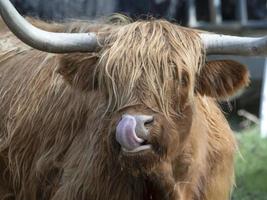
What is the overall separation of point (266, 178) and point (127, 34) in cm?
395

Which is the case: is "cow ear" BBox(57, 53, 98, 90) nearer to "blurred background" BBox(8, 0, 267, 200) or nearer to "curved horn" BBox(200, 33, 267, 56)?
"curved horn" BBox(200, 33, 267, 56)

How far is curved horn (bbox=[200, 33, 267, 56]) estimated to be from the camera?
5988 mm

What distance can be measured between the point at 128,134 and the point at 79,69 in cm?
80

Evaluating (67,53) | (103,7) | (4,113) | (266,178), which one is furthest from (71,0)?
(67,53)

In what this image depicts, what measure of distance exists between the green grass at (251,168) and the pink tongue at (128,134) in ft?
9.95

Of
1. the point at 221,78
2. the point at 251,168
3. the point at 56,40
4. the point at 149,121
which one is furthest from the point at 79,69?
the point at 251,168

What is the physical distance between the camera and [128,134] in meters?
5.56

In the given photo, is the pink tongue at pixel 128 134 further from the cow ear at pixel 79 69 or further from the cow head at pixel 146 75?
the cow ear at pixel 79 69

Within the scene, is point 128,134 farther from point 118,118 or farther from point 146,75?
point 146,75

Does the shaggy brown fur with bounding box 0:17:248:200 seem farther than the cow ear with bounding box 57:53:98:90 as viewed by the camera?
No

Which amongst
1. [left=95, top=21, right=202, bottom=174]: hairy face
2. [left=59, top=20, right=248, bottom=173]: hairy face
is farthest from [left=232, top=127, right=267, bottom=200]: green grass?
[left=95, top=21, right=202, bottom=174]: hairy face

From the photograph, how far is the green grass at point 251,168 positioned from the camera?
9.17m

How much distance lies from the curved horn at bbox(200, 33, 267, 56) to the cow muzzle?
2.53ft

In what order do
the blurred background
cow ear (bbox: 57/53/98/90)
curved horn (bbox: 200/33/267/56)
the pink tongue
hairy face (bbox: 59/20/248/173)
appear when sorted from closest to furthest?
1. the pink tongue
2. hairy face (bbox: 59/20/248/173)
3. curved horn (bbox: 200/33/267/56)
4. cow ear (bbox: 57/53/98/90)
5. the blurred background
